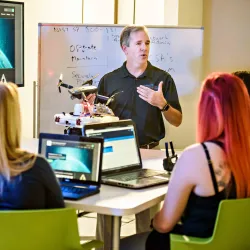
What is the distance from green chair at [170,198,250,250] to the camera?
194cm

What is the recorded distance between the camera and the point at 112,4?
228 inches

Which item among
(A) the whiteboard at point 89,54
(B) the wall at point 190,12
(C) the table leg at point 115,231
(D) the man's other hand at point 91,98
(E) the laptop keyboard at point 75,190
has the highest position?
(B) the wall at point 190,12

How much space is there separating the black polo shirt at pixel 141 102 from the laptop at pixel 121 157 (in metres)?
0.99

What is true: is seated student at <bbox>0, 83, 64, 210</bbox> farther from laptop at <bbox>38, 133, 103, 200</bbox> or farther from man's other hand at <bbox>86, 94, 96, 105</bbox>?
man's other hand at <bbox>86, 94, 96, 105</bbox>

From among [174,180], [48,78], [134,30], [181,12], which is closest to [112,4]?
[181,12]

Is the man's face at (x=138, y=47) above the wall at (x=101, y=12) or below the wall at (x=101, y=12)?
below

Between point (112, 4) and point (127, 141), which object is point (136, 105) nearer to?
point (127, 141)

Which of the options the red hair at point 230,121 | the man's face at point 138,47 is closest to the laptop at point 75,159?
the red hair at point 230,121

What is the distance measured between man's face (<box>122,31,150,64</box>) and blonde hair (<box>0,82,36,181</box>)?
1.89 meters

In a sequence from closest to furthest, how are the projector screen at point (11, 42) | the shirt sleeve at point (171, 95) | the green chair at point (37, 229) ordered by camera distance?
the green chair at point (37, 229) → the shirt sleeve at point (171, 95) → the projector screen at point (11, 42)

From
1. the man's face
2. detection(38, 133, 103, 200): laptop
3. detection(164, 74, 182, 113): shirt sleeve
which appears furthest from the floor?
detection(38, 133, 103, 200): laptop

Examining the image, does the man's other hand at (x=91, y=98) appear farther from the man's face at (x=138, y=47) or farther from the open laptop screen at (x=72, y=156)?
the open laptop screen at (x=72, y=156)

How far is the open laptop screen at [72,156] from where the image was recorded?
7.29 ft

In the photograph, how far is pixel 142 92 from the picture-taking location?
3.50 meters
